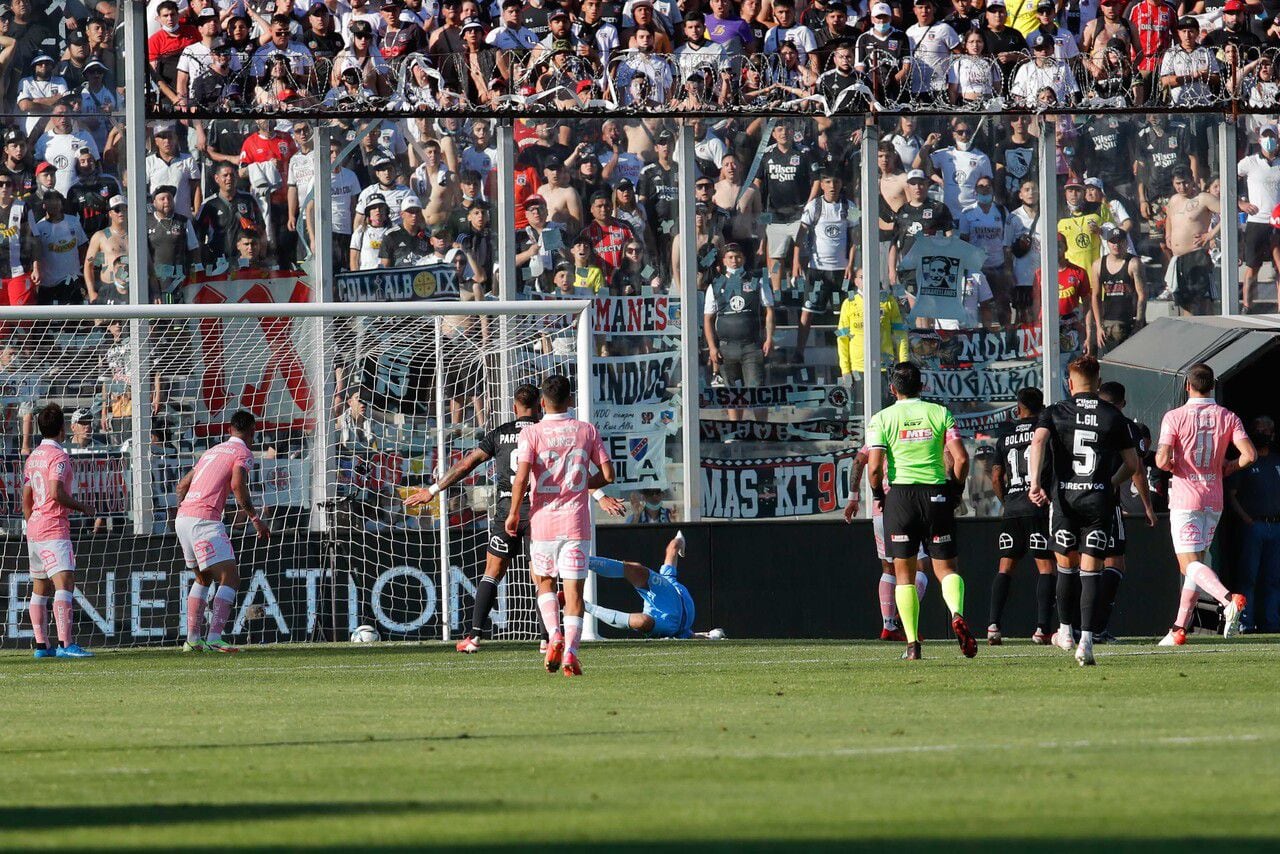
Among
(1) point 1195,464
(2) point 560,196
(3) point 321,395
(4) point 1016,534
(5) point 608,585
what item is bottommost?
(5) point 608,585

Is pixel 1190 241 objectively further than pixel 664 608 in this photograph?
Yes

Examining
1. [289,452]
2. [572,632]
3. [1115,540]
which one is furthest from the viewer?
[289,452]

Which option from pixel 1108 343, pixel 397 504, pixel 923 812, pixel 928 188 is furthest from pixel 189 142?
pixel 923 812

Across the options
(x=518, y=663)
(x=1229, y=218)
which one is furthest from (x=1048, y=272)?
(x=518, y=663)

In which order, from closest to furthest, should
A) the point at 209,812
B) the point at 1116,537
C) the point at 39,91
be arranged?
the point at 209,812, the point at 1116,537, the point at 39,91

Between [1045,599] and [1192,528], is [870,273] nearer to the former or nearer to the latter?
[1045,599]

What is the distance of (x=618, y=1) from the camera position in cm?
2228

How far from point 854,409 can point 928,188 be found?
257cm

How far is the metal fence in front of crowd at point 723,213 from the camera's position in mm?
20703

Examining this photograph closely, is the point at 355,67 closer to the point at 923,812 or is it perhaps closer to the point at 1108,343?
the point at 1108,343

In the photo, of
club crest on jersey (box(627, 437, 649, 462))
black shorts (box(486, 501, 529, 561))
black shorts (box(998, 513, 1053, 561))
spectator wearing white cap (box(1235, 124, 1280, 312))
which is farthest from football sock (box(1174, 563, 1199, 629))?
spectator wearing white cap (box(1235, 124, 1280, 312))

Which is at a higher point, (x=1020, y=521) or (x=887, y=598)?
(x=1020, y=521)

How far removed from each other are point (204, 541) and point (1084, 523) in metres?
7.21

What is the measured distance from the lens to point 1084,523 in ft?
44.8
